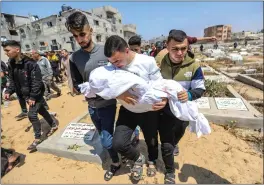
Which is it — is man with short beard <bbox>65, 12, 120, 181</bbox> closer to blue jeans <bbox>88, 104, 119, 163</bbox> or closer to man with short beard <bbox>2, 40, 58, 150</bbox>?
blue jeans <bbox>88, 104, 119, 163</bbox>

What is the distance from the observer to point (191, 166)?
8.84ft

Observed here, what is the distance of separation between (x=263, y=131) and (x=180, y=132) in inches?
88.7

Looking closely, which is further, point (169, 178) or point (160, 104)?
point (169, 178)

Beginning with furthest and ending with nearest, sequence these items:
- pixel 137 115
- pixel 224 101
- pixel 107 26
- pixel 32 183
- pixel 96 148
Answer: pixel 107 26
pixel 224 101
pixel 96 148
pixel 32 183
pixel 137 115

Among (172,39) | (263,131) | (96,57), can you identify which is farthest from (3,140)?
(263,131)

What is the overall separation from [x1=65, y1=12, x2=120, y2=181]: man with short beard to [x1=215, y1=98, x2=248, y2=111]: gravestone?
291 centimetres

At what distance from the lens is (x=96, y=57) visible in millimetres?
2213

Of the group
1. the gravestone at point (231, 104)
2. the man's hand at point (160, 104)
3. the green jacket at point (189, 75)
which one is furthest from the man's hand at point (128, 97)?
the gravestone at point (231, 104)

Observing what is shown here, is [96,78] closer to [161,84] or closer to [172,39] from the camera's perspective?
[161,84]

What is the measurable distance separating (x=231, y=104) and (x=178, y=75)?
9.46 feet

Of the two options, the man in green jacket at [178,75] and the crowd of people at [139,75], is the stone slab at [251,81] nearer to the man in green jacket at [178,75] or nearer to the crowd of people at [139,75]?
the crowd of people at [139,75]

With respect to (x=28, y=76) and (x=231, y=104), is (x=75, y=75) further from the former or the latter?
(x=231, y=104)

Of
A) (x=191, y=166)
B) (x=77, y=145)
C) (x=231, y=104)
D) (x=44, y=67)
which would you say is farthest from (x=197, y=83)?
(x=44, y=67)

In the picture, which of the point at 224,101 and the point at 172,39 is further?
the point at 224,101
